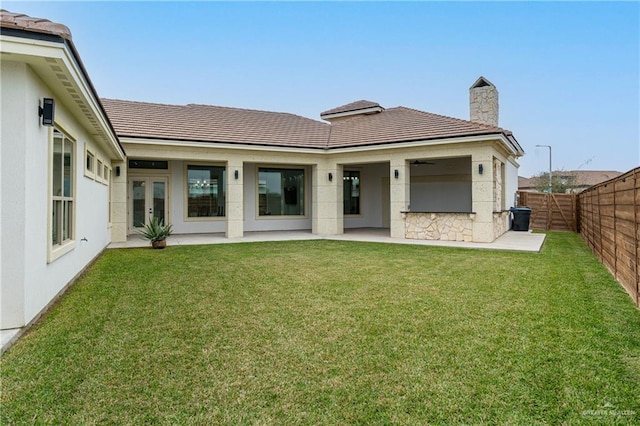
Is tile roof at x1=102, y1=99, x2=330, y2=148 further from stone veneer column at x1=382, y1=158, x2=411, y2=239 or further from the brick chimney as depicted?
the brick chimney

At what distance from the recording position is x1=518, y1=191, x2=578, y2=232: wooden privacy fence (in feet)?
61.9

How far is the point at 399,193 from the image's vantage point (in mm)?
15008

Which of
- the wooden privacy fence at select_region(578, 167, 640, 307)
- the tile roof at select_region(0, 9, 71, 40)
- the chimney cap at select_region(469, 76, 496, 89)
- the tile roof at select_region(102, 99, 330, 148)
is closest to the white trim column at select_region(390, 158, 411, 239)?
the tile roof at select_region(102, 99, 330, 148)

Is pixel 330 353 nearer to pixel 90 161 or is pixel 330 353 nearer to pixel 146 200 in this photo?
pixel 90 161

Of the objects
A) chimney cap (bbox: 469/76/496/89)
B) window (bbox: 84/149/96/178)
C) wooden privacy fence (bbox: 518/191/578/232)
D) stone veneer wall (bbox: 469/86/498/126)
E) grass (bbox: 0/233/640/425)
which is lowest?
grass (bbox: 0/233/640/425)

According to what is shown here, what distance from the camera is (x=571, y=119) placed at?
35531 millimetres

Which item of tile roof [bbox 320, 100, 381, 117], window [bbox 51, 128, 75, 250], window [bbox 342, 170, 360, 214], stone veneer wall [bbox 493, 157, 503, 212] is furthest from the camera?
tile roof [bbox 320, 100, 381, 117]

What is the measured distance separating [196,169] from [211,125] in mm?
2250

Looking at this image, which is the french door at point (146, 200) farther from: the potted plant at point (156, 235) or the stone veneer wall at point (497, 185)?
the stone veneer wall at point (497, 185)

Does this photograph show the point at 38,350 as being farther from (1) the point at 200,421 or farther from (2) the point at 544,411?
(2) the point at 544,411

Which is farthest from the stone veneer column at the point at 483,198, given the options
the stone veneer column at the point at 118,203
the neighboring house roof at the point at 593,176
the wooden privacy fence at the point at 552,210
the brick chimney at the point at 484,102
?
the neighboring house roof at the point at 593,176

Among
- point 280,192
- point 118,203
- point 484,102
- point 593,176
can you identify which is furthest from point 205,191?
point 593,176

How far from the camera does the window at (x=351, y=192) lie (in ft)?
65.6

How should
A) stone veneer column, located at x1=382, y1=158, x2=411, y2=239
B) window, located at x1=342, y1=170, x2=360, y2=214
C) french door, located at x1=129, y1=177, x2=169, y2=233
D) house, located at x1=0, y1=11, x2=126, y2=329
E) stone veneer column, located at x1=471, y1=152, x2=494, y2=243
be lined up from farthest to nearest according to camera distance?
window, located at x1=342, y1=170, x2=360, y2=214, french door, located at x1=129, y1=177, x2=169, y2=233, stone veneer column, located at x1=382, y1=158, x2=411, y2=239, stone veneer column, located at x1=471, y1=152, x2=494, y2=243, house, located at x1=0, y1=11, x2=126, y2=329
